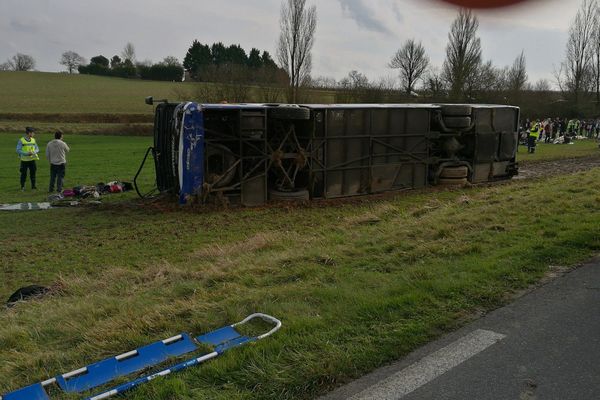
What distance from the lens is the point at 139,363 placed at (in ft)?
12.0

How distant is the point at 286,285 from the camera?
5.55 m

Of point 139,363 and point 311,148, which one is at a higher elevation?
point 311,148

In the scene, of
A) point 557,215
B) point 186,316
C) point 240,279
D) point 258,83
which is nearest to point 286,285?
point 240,279

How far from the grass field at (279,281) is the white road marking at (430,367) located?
209 mm

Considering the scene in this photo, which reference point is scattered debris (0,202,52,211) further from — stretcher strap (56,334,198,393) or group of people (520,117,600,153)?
group of people (520,117,600,153)

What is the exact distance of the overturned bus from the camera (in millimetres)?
12984

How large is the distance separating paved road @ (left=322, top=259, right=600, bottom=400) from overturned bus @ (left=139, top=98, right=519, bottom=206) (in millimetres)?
9544

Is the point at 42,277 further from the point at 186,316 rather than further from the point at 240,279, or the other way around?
the point at 186,316

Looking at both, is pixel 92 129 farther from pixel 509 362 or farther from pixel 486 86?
pixel 509 362

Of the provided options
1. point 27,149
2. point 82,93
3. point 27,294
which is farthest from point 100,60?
point 27,294

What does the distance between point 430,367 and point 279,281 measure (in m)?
2.63

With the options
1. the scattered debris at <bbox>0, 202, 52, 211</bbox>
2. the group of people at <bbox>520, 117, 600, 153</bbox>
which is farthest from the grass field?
the group of people at <bbox>520, 117, 600, 153</bbox>

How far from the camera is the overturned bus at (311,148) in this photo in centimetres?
1298

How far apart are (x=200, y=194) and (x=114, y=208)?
2291mm
